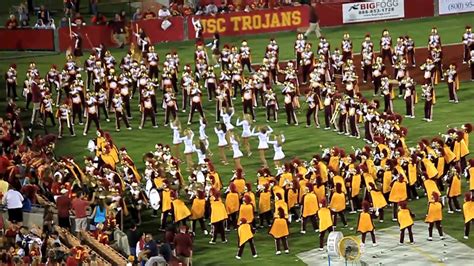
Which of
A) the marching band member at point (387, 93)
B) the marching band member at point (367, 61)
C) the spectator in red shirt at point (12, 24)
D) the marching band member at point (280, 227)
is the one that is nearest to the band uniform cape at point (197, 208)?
the marching band member at point (280, 227)

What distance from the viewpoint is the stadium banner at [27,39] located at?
161 feet

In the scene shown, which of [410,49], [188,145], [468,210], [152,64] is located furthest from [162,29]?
[468,210]

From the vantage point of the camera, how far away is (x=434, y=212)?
30453mm

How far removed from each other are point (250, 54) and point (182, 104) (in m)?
5.04

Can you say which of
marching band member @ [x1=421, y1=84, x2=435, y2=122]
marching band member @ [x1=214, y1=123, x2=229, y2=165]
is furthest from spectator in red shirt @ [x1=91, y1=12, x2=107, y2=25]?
marching band member @ [x1=421, y1=84, x2=435, y2=122]

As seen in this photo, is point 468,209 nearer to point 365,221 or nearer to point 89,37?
point 365,221

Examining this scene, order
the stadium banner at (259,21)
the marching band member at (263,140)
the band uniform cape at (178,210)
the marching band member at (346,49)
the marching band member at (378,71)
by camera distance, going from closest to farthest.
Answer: the band uniform cape at (178,210), the marching band member at (263,140), the marching band member at (378,71), the marching band member at (346,49), the stadium banner at (259,21)

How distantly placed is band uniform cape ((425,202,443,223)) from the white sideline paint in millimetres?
606

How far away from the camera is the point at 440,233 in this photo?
31.0 metres

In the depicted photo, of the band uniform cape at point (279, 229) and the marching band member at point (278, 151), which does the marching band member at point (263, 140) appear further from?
the band uniform cape at point (279, 229)

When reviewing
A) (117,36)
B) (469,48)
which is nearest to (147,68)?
(117,36)

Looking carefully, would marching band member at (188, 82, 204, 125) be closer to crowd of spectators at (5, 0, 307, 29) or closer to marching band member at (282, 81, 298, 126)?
marching band member at (282, 81, 298, 126)

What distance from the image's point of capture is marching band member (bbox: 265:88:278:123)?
39.9 m

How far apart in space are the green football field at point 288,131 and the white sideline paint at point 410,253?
0.24 metres
